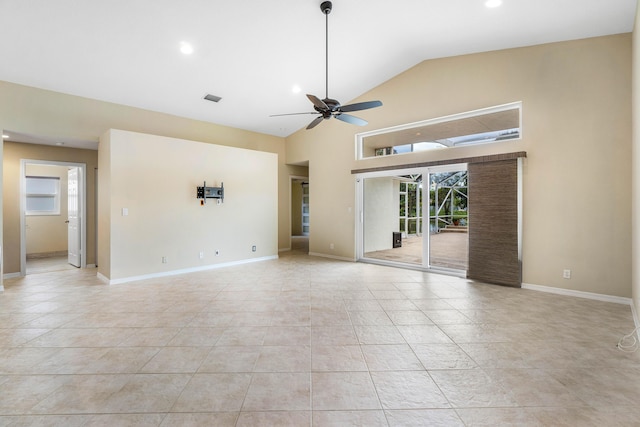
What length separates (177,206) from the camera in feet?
18.8

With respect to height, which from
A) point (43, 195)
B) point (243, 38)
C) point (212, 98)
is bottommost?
point (43, 195)

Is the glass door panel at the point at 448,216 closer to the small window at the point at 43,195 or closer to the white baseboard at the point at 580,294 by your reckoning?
the white baseboard at the point at 580,294

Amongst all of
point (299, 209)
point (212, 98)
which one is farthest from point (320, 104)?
point (299, 209)

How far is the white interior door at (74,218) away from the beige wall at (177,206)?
167cm

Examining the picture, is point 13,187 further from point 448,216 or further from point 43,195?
point 448,216

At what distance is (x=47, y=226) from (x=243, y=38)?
7702 millimetres

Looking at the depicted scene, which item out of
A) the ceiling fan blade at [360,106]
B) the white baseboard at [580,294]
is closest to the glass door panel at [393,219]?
the white baseboard at [580,294]

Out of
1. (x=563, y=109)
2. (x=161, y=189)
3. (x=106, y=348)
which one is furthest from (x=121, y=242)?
(x=563, y=109)

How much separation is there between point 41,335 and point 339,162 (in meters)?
5.96

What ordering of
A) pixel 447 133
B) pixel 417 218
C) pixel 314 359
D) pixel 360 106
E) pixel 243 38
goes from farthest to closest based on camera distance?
pixel 417 218 → pixel 447 133 → pixel 243 38 → pixel 360 106 → pixel 314 359

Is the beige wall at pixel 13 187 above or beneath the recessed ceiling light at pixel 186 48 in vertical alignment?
beneath

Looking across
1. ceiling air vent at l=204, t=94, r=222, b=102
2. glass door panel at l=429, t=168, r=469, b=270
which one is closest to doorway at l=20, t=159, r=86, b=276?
ceiling air vent at l=204, t=94, r=222, b=102

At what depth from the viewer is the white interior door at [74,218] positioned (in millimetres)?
6465

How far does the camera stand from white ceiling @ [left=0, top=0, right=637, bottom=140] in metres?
3.68
